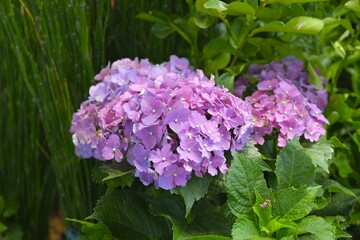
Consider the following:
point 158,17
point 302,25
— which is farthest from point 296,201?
point 158,17

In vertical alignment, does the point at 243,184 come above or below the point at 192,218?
above

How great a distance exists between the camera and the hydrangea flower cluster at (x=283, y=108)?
4.14 ft

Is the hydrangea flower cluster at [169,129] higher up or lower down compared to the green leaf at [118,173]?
higher up

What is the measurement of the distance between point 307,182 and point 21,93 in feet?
2.79

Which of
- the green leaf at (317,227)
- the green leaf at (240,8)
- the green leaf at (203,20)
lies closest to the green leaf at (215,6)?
the green leaf at (240,8)

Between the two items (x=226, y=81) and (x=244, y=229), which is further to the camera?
(x=226, y=81)

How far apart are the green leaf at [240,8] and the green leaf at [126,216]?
44 centimetres

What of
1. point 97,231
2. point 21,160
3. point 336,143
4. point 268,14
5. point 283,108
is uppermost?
point 268,14

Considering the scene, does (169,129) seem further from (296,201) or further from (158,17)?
(158,17)

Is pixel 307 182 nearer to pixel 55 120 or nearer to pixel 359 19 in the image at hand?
pixel 359 19

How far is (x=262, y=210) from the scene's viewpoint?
1.14 metres

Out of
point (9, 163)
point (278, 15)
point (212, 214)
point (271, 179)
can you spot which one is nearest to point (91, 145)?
point (212, 214)

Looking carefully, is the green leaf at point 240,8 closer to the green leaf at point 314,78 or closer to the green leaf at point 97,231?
the green leaf at point 314,78

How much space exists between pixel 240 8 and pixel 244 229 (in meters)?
0.46
